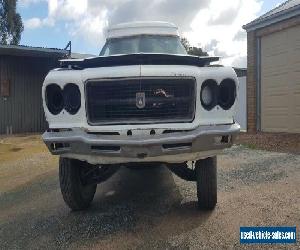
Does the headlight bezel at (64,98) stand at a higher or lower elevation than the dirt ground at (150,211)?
higher

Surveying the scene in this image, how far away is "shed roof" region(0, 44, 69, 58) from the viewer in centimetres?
1556

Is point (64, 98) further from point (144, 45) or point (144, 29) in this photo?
point (144, 29)

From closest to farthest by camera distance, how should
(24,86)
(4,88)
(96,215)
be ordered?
(96,215), (4,88), (24,86)

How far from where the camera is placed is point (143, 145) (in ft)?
11.7

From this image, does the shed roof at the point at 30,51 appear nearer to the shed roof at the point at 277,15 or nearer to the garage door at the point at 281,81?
the shed roof at the point at 277,15

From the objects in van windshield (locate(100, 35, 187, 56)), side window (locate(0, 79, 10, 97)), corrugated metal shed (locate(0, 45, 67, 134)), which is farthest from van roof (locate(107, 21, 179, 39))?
side window (locate(0, 79, 10, 97))

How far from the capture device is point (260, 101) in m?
14.2

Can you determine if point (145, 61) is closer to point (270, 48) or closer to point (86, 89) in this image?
point (86, 89)

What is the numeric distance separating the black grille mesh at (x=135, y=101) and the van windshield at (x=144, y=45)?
2046mm

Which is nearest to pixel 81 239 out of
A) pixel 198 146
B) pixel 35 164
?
pixel 198 146

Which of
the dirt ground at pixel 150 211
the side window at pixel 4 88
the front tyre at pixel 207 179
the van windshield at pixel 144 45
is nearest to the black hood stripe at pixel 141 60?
the front tyre at pixel 207 179

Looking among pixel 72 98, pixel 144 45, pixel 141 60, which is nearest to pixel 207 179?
pixel 141 60

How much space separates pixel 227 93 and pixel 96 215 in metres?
2.04

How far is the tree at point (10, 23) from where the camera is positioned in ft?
117
